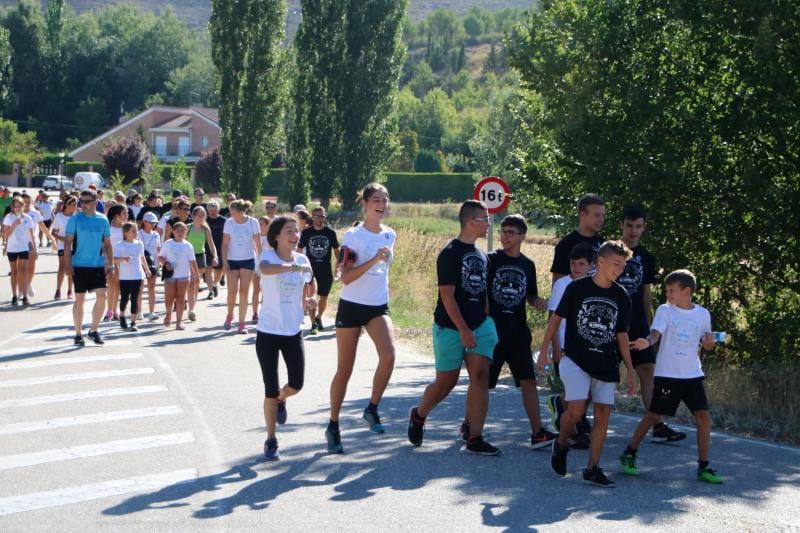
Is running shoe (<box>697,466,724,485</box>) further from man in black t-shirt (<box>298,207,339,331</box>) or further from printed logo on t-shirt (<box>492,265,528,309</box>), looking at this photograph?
man in black t-shirt (<box>298,207,339,331</box>)

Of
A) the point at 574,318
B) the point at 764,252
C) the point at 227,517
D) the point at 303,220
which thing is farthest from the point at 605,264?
the point at 303,220

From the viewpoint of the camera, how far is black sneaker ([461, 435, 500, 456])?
27.7 feet

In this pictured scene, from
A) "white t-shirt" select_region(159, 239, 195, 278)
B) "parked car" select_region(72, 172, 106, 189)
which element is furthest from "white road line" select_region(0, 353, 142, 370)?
"parked car" select_region(72, 172, 106, 189)

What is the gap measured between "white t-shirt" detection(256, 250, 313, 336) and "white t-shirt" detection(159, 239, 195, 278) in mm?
8298

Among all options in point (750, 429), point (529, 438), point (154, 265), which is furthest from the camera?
point (154, 265)

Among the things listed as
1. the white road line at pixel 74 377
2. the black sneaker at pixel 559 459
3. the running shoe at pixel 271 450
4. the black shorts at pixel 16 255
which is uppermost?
the black shorts at pixel 16 255

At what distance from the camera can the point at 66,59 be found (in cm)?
11219

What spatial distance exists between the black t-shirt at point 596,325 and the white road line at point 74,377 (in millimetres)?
6169

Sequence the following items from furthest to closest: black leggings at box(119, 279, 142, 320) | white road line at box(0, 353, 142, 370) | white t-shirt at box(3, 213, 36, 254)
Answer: white t-shirt at box(3, 213, 36, 254) → black leggings at box(119, 279, 142, 320) → white road line at box(0, 353, 142, 370)

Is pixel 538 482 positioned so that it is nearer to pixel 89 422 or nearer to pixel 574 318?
pixel 574 318

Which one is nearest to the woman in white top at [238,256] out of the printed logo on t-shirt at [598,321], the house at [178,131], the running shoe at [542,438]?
the running shoe at [542,438]

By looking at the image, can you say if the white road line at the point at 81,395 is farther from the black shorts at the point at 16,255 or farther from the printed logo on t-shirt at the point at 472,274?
the black shorts at the point at 16,255

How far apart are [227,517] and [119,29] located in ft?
448

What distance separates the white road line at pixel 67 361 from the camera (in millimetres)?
12828
